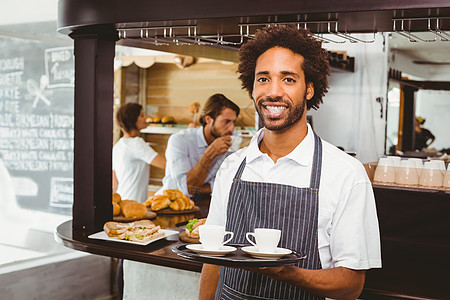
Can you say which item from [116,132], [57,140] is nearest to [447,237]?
[57,140]

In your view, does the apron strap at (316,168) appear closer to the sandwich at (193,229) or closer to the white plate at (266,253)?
the white plate at (266,253)

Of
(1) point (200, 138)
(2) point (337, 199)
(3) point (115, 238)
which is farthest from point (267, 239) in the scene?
(1) point (200, 138)

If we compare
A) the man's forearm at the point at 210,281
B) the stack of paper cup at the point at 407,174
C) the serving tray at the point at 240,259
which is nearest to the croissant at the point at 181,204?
the stack of paper cup at the point at 407,174

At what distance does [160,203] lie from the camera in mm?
3740

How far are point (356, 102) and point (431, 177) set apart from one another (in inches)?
61.6

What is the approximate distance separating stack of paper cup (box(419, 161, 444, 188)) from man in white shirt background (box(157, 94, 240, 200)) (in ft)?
4.98

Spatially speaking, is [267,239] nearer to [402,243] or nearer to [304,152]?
[304,152]

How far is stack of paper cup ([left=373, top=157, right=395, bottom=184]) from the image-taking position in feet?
10.0

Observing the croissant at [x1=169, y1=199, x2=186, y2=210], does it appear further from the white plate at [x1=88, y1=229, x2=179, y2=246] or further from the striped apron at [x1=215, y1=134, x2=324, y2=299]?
the striped apron at [x1=215, y1=134, x2=324, y2=299]

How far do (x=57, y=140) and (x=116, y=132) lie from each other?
3.79 feet

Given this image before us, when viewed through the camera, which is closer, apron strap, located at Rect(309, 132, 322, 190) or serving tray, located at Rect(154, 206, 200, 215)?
apron strap, located at Rect(309, 132, 322, 190)

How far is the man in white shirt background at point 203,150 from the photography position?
13.6 feet

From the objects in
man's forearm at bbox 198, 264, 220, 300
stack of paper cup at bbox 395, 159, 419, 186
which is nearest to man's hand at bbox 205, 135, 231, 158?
stack of paper cup at bbox 395, 159, 419, 186

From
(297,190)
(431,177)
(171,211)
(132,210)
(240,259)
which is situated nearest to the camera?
(240,259)
